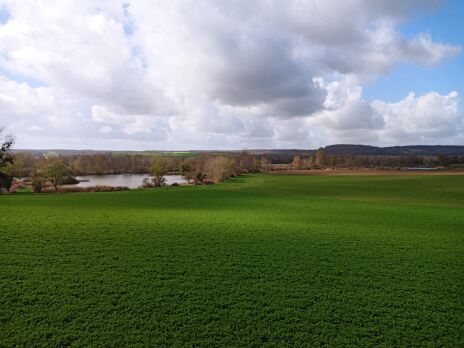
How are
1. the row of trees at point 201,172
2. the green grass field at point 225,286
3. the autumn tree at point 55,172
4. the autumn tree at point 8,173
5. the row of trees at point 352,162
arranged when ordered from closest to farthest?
the green grass field at point 225,286 < the autumn tree at point 8,173 < the autumn tree at point 55,172 < the row of trees at point 201,172 < the row of trees at point 352,162

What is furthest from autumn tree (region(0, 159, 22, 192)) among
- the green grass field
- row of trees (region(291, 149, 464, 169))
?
row of trees (region(291, 149, 464, 169))

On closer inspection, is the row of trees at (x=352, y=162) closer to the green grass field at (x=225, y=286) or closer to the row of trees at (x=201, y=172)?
the row of trees at (x=201, y=172)

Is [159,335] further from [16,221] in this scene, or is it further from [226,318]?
[16,221]

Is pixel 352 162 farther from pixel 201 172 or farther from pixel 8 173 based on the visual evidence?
pixel 8 173

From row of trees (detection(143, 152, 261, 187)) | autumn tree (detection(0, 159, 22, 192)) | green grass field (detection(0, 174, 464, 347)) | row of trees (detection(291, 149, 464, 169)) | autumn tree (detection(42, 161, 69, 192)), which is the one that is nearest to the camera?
green grass field (detection(0, 174, 464, 347))

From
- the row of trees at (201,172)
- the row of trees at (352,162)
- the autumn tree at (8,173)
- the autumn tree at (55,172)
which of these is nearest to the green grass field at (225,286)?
the autumn tree at (8,173)

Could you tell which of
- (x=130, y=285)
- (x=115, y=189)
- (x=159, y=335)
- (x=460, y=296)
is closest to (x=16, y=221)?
(x=130, y=285)

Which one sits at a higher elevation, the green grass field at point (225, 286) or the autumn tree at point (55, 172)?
the autumn tree at point (55, 172)

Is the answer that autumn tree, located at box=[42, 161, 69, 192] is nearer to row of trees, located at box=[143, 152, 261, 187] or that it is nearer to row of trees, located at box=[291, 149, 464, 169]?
row of trees, located at box=[143, 152, 261, 187]
